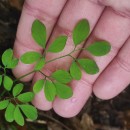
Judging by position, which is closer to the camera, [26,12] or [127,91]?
[26,12]

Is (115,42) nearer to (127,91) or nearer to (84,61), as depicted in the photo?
(84,61)

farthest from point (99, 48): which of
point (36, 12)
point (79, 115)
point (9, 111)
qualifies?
point (79, 115)

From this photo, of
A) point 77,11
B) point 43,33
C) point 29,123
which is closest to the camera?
point 43,33

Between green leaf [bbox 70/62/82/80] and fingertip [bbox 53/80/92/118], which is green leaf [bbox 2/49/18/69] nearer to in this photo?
green leaf [bbox 70/62/82/80]

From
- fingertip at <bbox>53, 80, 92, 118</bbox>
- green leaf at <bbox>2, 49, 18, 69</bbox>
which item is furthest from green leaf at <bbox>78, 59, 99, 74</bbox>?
green leaf at <bbox>2, 49, 18, 69</bbox>

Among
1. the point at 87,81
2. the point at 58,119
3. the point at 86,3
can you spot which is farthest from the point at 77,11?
the point at 58,119
